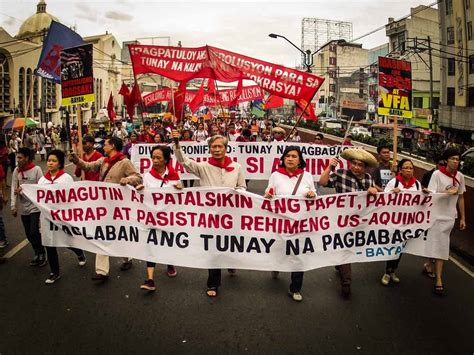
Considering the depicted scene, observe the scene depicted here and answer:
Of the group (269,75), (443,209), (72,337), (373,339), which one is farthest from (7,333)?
(269,75)

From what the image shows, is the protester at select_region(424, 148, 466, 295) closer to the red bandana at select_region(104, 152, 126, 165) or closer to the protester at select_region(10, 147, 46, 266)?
the red bandana at select_region(104, 152, 126, 165)

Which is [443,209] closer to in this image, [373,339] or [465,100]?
[373,339]

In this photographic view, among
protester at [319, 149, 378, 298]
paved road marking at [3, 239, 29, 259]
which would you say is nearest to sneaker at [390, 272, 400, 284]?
protester at [319, 149, 378, 298]

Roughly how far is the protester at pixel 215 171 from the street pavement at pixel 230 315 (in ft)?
0.66

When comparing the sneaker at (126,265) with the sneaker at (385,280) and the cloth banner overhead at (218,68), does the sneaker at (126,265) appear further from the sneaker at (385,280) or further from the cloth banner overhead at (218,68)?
the cloth banner overhead at (218,68)

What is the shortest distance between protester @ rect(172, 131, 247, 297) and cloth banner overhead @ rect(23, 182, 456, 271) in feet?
0.91

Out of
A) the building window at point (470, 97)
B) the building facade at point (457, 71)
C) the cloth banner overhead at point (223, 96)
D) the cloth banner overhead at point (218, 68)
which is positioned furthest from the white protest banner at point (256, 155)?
the building window at point (470, 97)

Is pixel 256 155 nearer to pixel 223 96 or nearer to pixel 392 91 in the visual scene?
pixel 392 91

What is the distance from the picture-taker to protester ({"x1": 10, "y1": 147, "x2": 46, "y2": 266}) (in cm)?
508

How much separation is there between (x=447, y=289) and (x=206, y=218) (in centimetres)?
294

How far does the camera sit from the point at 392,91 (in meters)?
6.27

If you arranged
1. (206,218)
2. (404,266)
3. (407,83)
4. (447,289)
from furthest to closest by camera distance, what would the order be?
(407,83) < (404,266) < (447,289) < (206,218)

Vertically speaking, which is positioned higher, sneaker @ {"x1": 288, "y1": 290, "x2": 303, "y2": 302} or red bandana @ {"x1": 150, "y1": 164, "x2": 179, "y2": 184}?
red bandana @ {"x1": 150, "y1": 164, "x2": 179, "y2": 184}

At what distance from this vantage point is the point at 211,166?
180 inches
